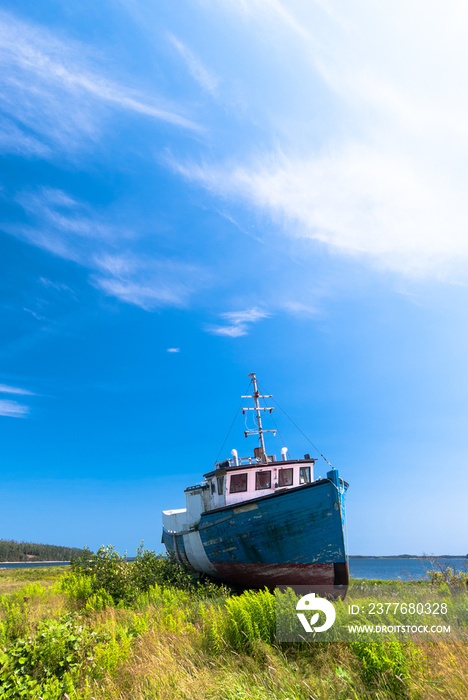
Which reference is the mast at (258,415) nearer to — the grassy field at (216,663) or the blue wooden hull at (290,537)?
the blue wooden hull at (290,537)

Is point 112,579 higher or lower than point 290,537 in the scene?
lower

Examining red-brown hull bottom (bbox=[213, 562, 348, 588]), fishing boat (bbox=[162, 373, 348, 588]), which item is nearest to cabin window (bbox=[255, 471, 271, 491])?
fishing boat (bbox=[162, 373, 348, 588])

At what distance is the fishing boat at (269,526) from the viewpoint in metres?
15.2

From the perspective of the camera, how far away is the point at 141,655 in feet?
22.9

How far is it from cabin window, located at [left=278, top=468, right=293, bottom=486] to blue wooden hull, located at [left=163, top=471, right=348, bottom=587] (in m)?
3.04

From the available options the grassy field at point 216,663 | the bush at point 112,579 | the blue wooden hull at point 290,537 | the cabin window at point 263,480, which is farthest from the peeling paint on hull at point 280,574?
the grassy field at point 216,663

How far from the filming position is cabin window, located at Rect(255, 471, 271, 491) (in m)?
19.1

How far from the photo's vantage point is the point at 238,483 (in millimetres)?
19047

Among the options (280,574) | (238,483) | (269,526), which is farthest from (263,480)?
(280,574)

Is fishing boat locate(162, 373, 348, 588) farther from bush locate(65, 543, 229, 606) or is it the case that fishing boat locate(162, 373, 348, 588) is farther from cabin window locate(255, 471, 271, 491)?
bush locate(65, 543, 229, 606)

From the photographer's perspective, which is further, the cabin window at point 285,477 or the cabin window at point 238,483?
the cabin window at point 285,477

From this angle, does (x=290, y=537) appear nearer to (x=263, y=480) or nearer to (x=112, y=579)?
(x=263, y=480)

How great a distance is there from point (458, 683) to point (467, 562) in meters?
11.5

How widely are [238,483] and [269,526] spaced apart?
131 inches
